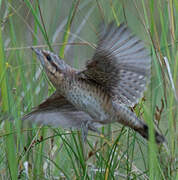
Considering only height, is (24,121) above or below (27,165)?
above

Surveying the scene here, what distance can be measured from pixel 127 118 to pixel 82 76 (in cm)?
23

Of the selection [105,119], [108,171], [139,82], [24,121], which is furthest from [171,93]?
[24,121]

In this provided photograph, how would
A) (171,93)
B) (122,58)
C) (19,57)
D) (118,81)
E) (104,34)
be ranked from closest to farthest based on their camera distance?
(104,34)
(122,58)
(118,81)
(171,93)
(19,57)

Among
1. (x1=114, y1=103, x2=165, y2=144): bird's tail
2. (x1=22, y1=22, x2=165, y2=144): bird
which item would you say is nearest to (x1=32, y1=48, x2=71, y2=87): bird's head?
(x1=22, y1=22, x2=165, y2=144): bird

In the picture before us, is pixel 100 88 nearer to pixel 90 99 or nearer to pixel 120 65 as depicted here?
pixel 90 99

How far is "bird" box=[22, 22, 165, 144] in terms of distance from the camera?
4.48 ft

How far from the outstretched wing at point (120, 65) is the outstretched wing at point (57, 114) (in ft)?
0.62

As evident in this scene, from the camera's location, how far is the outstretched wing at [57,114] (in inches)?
64.3

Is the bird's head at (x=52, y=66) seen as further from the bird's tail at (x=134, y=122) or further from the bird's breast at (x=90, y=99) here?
the bird's tail at (x=134, y=122)

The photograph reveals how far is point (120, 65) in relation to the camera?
1409 millimetres

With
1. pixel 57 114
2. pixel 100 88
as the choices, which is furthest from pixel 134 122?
pixel 57 114

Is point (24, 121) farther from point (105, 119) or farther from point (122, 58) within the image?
point (122, 58)

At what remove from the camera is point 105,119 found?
1586mm

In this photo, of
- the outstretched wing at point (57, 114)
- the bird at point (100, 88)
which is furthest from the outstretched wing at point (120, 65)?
the outstretched wing at point (57, 114)
